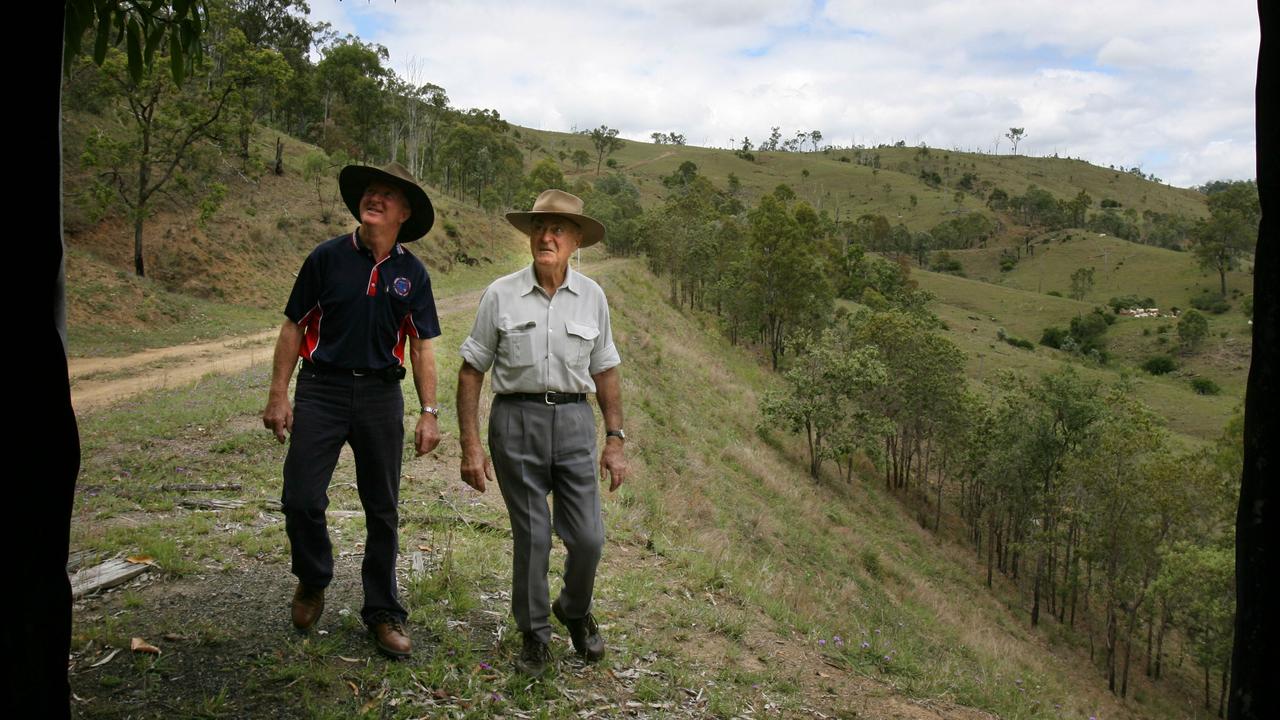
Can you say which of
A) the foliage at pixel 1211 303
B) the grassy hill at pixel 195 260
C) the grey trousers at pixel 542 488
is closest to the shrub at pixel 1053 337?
the foliage at pixel 1211 303

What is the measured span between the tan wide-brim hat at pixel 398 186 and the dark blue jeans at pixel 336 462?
0.88 m

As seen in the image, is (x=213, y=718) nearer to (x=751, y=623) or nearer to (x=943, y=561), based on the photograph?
(x=751, y=623)

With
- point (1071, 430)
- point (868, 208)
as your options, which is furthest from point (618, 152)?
point (1071, 430)

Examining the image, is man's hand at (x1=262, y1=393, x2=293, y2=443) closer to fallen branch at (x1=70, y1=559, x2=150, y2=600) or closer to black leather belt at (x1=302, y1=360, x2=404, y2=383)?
black leather belt at (x1=302, y1=360, x2=404, y2=383)

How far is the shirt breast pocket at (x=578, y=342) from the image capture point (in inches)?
172

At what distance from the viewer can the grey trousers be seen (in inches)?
170

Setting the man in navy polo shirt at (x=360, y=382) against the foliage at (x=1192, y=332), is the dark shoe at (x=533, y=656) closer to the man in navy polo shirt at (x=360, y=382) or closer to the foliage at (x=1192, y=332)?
the man in navy polo shirt at (x=360, y=382)

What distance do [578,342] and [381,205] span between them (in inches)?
50.6

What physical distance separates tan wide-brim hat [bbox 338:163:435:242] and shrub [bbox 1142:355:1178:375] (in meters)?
85.1

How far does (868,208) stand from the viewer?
445 ft

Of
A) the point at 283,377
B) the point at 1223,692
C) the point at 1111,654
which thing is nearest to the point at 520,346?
the point at 283,377

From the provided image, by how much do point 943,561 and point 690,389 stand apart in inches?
513

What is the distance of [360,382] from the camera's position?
412 cm

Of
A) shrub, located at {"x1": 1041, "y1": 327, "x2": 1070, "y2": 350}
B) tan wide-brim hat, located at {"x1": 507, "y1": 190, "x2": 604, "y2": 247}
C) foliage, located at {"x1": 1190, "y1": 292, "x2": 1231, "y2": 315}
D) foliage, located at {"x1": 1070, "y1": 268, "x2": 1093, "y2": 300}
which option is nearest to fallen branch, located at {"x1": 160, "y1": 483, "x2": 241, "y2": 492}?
tan wide-brim hat, located at {"x1": 507, "y1": 190, "x2": 604, "y2": 247}
